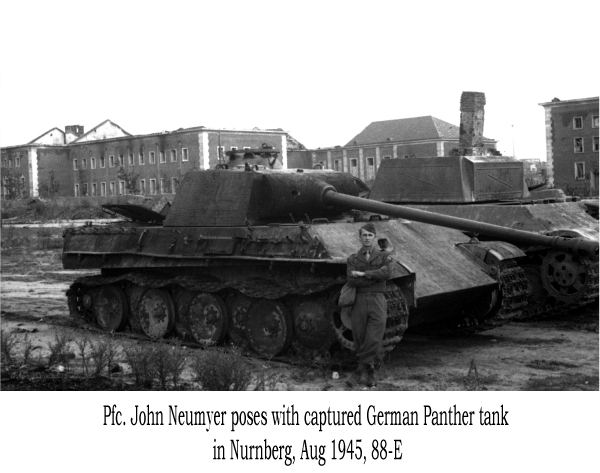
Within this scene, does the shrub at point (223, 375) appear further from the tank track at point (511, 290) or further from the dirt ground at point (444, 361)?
the tank track at point (511, 290)

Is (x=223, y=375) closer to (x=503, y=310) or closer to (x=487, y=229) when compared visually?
(x=487, y=229)

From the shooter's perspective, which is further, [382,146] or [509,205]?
[382,146]

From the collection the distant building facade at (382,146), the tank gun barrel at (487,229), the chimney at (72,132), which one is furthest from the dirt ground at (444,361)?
the chimney at (72,132)

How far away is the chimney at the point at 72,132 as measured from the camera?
183 feet

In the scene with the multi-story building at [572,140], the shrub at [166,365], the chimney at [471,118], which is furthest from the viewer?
the multi-story building at [572,140]

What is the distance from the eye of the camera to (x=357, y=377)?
9266 millimetres

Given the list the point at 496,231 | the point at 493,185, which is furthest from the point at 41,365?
the point at 493,185

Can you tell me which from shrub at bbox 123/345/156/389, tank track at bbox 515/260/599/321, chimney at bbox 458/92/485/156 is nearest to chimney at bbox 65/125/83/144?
chimney at bbox 458/92/485/156

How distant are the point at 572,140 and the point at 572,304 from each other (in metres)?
30.0

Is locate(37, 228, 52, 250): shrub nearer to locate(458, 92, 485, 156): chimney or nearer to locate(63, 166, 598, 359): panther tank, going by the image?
locate(458, 92, 485, 156): chimney

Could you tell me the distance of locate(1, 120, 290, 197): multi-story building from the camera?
1628 inches

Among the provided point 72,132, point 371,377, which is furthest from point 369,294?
point 72,132
